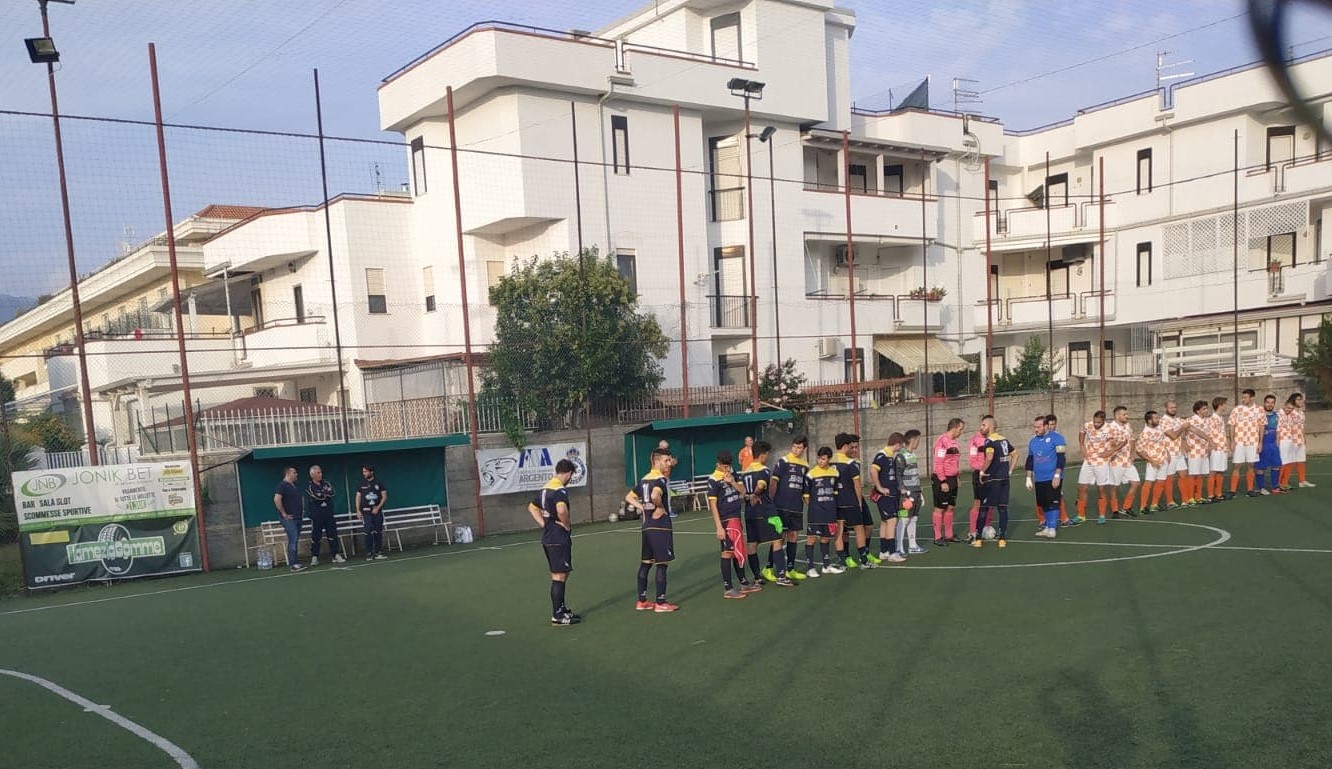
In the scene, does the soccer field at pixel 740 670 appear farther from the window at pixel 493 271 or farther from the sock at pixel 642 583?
the window at pixel 493 271

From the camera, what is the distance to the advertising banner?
1438cm

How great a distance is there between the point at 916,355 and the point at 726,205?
9324mm

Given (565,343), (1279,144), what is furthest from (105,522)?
(1279,144)

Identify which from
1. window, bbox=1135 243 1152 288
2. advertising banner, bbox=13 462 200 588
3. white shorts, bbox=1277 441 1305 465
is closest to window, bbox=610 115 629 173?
advertising banner, bbox=13 462 200 588

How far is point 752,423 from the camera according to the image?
68.8 feet

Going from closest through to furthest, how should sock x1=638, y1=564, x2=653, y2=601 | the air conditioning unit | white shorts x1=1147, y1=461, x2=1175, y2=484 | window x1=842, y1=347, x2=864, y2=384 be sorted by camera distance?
sock x1=638, y1=564, x2=653, y2=601
white shorts x1=1147, y1=461, x2=1175, y2=484
the air conditioning unit
window x1=842, y1=347, x2=864, y2=384

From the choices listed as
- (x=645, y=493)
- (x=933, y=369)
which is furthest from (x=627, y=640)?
(x=933, y=369)

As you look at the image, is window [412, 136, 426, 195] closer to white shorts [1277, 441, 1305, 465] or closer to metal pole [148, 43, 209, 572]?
metal pole [148, 43, 209, 572]

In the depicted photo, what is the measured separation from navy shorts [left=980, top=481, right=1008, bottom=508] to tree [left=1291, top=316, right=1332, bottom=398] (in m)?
16.4

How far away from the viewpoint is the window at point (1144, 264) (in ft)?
105

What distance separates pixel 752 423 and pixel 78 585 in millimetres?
14040

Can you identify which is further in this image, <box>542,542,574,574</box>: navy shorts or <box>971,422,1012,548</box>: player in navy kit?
<box>971,422,1012,548</box>: player in navy kit

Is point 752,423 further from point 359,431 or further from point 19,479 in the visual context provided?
point 19,479

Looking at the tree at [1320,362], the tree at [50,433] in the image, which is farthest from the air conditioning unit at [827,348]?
the tree at [50,433]
